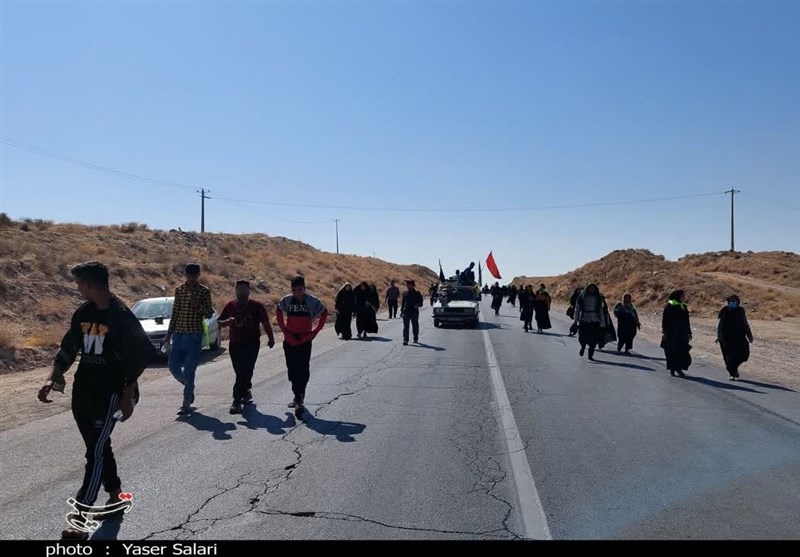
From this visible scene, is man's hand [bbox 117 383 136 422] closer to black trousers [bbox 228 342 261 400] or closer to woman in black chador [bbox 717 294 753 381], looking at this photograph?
black trousers [bbox 228 342 261 400]

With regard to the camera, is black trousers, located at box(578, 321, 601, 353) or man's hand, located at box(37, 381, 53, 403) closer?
man's hand, located at box(37, 381, 53, 403)

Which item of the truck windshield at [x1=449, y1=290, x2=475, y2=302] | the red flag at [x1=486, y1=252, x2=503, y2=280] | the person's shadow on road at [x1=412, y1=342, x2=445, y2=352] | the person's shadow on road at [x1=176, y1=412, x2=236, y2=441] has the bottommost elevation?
the person's shadow on road at [x1=176, y1=412, x2=236, y2=441]

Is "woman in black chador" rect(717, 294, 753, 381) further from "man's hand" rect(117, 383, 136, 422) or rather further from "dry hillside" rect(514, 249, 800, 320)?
"dry hillside" rect(514, 249, 800, 320)

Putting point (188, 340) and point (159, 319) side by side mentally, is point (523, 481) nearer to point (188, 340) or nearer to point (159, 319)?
point (188, 340)

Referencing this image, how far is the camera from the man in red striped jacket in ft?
31.6

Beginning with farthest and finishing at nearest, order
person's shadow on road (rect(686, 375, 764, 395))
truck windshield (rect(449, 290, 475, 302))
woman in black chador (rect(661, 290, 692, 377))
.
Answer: truck windshield (rect(449, 290, 475, 302)) < woman in black chador (rect(661, 290, 692, 377)) < person's shadow on road (rect(686, 375, 764, 395))

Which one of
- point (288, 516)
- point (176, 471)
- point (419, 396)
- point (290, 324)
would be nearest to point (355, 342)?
point (419, 396)

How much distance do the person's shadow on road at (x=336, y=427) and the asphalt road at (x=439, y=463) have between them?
0.05 meters

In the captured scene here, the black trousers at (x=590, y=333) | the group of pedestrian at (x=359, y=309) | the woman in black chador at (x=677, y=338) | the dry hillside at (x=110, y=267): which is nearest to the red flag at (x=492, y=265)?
the dry hillside at (x=110, y=267)

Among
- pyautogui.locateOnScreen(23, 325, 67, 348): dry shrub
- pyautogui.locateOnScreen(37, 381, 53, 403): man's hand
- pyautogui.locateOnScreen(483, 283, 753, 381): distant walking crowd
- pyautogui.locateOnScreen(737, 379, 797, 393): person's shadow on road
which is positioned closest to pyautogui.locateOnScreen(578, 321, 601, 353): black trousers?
pyautogui.locateOnScreen(483, 283, 753, 381): distant walking crowd

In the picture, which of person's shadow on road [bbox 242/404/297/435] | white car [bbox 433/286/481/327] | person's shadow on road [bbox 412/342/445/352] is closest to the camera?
person's shadow on road [bbox 242/404/297/435]

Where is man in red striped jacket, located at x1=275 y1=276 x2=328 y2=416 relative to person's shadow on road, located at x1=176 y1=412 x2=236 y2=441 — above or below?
above

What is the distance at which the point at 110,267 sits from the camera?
114 ft

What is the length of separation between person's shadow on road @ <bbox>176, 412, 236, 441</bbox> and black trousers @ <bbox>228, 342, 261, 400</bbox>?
589mm
